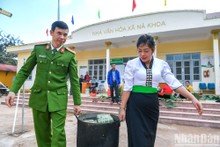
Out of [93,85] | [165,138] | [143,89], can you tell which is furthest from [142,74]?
[93,85]

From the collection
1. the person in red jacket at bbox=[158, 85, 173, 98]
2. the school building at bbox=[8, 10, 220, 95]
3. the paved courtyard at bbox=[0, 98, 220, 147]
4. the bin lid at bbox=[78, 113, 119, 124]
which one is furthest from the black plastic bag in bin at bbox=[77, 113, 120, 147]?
the school building at bbox=[8, 10, 220, 95]

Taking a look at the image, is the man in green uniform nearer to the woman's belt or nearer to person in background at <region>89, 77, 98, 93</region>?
the woman's belt

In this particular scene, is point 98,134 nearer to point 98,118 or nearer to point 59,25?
point 98,118

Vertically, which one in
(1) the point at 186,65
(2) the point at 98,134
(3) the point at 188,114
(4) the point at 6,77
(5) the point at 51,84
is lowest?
(3) the point at 188,114

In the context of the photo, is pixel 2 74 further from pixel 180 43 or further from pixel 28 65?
pixel 28 65

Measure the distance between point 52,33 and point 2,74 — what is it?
21.4m

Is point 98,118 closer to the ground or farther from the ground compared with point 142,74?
closer to the ground

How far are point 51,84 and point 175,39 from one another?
1061 centimetres

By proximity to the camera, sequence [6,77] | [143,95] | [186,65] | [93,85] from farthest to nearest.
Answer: [6,77]
[93,85]
[186,65]
[143,95]

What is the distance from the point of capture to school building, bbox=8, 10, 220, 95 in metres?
9.62

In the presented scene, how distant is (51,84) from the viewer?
228cm

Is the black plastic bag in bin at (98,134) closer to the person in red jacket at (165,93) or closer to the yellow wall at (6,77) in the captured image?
the person in red jacket at (165,93)

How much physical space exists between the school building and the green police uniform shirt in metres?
8.70

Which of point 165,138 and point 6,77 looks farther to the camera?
point 6,77
